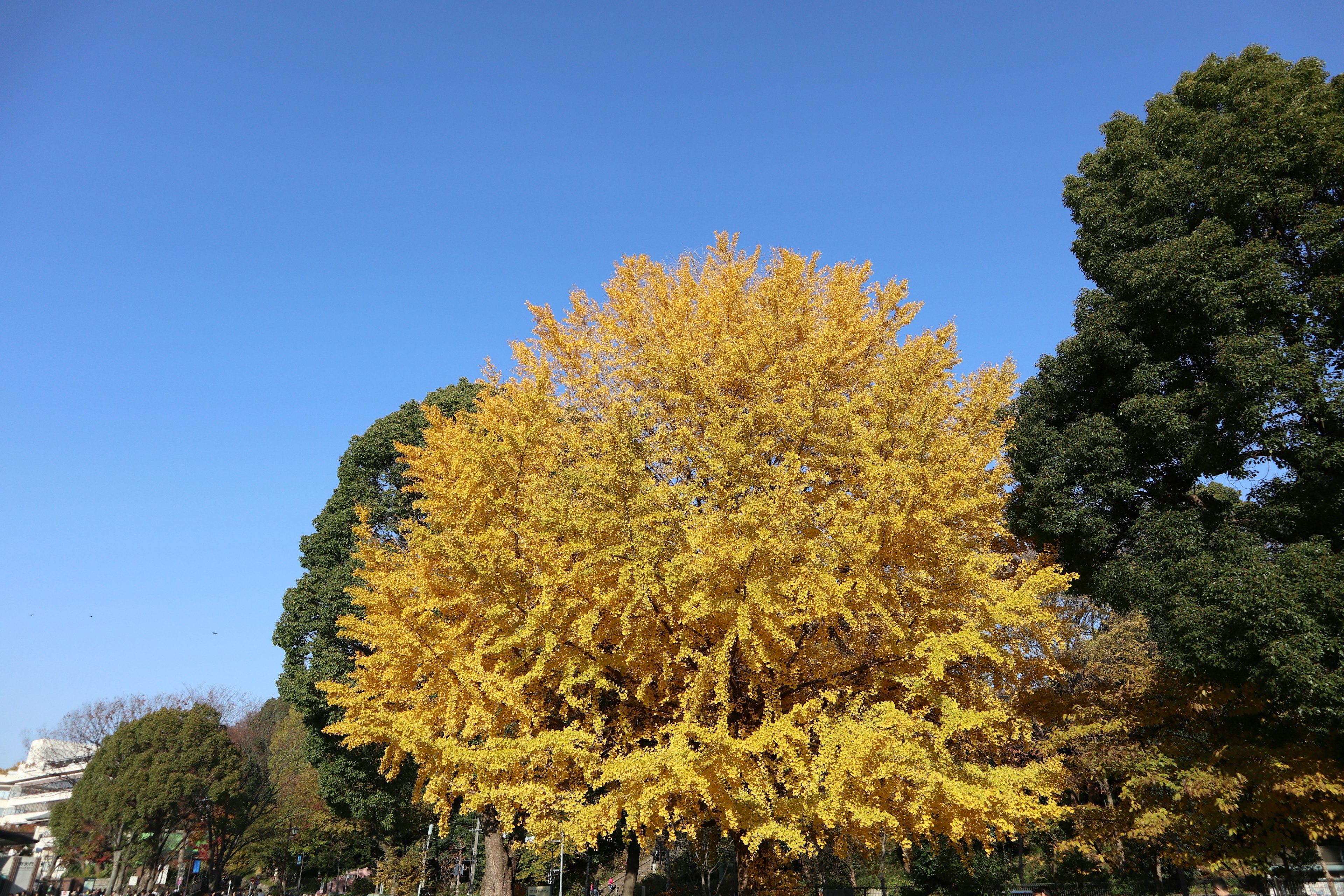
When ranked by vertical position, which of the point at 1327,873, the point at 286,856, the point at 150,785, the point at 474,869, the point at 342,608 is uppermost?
the point at 342,608

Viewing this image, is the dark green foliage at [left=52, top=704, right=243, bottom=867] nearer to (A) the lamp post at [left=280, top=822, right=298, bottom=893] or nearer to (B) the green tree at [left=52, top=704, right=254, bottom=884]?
(B) the green tree at [left=52, top=704, right=254, bottom=884]

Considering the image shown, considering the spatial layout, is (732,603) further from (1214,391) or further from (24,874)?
(24,874)

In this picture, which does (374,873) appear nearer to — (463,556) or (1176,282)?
(463,556)

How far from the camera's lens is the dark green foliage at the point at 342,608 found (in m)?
19.8

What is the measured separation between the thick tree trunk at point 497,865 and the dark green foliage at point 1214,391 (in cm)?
1227

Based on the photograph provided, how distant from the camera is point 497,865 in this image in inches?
581

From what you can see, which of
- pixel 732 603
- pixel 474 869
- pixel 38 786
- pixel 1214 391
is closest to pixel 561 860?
pixel 474 869

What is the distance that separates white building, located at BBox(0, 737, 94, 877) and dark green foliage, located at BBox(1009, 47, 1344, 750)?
64.4 meters

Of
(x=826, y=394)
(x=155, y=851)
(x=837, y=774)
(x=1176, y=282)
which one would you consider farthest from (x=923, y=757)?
(x=155, y=851)

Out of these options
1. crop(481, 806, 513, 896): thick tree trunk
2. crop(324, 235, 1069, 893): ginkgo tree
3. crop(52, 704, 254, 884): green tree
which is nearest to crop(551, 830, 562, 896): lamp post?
crop(324, 235, 1069, 893): ginkgo tree

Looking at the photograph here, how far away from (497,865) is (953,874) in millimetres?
13210

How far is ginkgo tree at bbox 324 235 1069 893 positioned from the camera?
7797 millimetres

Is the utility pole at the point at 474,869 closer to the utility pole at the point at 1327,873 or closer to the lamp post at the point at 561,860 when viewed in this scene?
the lamp post at the point at 561,860

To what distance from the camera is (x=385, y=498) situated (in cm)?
2180
